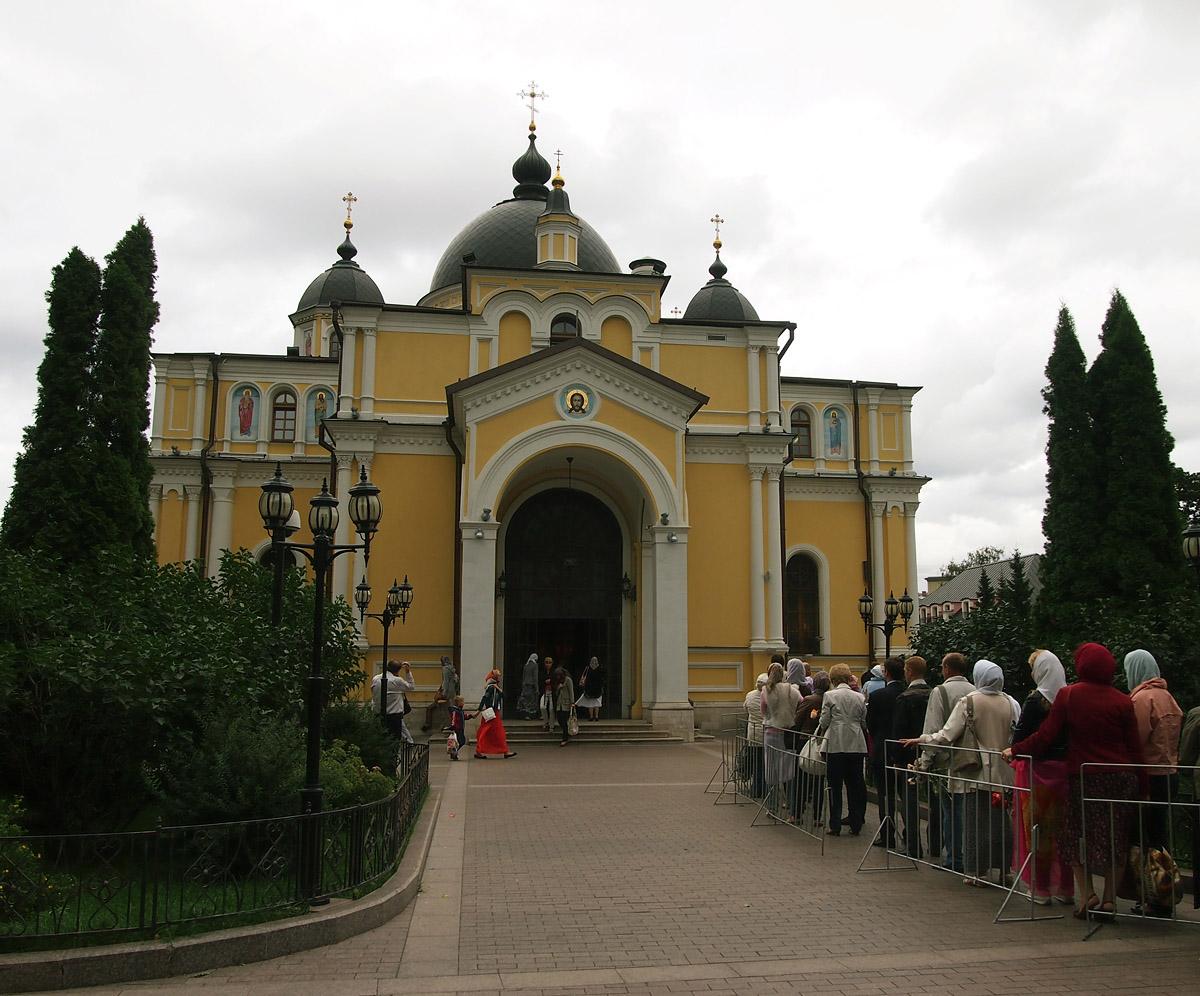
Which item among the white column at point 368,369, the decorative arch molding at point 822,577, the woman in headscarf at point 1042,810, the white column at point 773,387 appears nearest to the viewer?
the woman in headscarf at point 1042,810

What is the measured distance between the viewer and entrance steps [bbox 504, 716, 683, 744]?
833 inches

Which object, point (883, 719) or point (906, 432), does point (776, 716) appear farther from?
point (906, 432)

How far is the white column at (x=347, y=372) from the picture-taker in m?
24.8

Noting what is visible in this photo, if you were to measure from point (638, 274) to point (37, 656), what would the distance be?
67.8ft

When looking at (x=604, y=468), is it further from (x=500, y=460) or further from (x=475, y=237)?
(x=475, y=237)

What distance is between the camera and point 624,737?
839 inches

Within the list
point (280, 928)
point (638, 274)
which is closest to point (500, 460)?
point (638, 274)

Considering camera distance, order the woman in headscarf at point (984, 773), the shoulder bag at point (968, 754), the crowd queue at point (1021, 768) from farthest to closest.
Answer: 1. the shoulder bag at point (968, 754)
2. the woman in headscarf at point (984, 773)
3. the crowd queue at point (1021, 768)

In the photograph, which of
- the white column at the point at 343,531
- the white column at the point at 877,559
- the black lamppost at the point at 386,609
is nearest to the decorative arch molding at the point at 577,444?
the black lamppost at the point at 386,609

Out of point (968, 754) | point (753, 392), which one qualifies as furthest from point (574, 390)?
point (968, 754)

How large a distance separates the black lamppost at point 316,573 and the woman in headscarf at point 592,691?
11.8m

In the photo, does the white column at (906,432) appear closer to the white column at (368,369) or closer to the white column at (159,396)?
the white column at (368,369)

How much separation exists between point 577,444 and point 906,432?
14.0m

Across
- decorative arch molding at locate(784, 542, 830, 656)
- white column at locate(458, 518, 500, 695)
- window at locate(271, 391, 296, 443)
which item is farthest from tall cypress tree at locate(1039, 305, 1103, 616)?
window at locate(271, 391, 296, 443)
